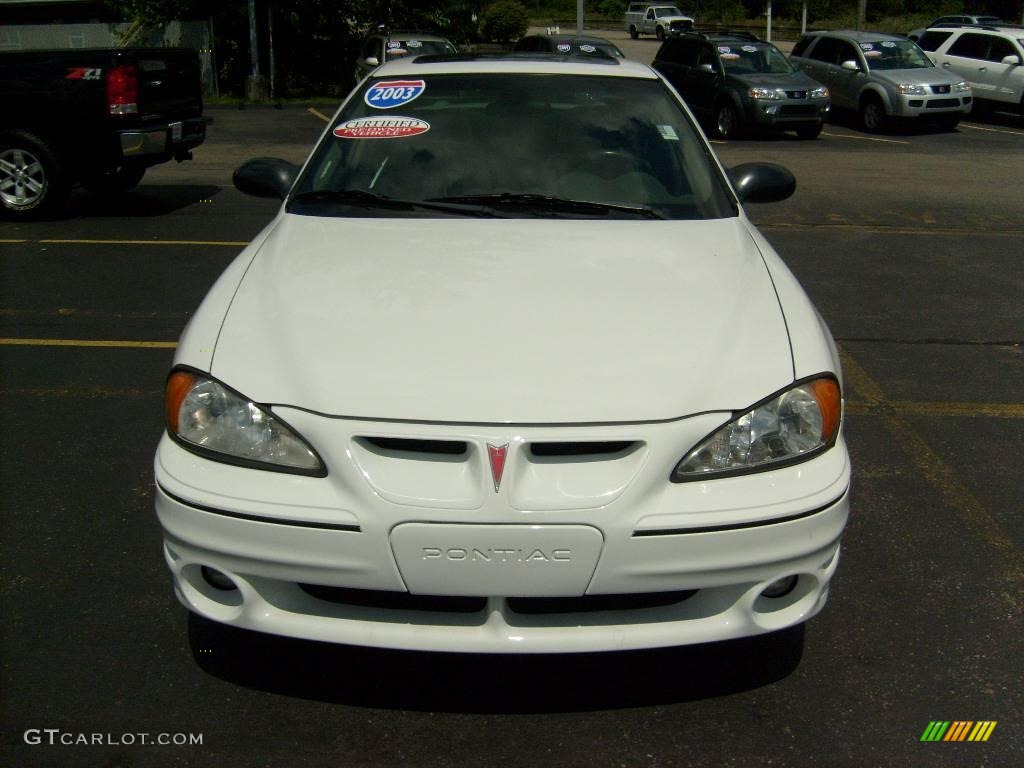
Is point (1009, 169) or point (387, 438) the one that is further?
point (1009, 169)

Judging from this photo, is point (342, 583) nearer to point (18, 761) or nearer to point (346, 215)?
point (18, 761)

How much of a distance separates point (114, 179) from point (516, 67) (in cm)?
780

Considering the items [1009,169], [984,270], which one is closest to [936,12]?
[1009,169]

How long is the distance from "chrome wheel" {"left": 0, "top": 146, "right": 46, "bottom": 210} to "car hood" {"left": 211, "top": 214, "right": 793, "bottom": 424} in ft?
24.2

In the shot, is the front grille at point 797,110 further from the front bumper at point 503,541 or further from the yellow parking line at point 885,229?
the front bumper at point 503,541

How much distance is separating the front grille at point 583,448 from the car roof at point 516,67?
7.77 ft

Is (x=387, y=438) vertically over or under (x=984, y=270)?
over

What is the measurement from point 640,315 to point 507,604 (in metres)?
0.90

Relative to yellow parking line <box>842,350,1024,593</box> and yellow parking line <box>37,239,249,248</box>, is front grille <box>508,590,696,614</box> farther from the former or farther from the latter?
yellow parking line <box>37,239,249,248</box>

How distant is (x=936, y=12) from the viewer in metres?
66.6

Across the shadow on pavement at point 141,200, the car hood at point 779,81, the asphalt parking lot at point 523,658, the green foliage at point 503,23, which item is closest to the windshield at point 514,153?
the asphalt parking lot at point 523,658

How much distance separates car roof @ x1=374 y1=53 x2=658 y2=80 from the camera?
4.62 metres

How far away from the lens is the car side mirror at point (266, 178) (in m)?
4.57

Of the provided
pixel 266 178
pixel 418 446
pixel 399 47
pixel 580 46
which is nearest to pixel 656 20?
pixel 580 46
